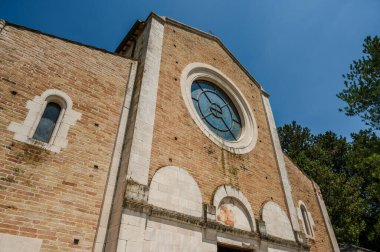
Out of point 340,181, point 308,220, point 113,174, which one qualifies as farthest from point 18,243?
point 340,181

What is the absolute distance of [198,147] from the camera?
7469mm

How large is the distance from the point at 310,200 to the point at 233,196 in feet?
18.7

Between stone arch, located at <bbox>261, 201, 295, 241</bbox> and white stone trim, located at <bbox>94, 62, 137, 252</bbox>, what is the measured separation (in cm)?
437

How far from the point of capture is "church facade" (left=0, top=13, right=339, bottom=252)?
4.83 metres

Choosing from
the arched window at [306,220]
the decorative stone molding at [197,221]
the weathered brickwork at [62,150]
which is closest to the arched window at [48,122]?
the weathered brickwork at [62,150]

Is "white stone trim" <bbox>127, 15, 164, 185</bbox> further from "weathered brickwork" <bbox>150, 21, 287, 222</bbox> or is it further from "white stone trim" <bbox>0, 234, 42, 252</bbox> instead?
"white stone trim" <bbox>0, 234, 42, 252</bbox>

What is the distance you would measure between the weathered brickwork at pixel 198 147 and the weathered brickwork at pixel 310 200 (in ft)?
5.53

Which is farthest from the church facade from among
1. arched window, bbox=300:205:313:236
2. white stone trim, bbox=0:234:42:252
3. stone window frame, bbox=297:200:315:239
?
arched window, bbox=300:205:313:236

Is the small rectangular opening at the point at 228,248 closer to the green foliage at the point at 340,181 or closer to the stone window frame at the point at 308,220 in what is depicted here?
the stone window frame at the point at 308,220

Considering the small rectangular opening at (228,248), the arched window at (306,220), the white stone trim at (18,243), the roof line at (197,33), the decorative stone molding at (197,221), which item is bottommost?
the white stone trim at (18,243)

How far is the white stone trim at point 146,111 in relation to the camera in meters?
5.75

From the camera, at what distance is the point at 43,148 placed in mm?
5215

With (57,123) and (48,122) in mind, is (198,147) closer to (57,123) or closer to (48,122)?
(57,123)

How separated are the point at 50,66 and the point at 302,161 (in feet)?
60.7
